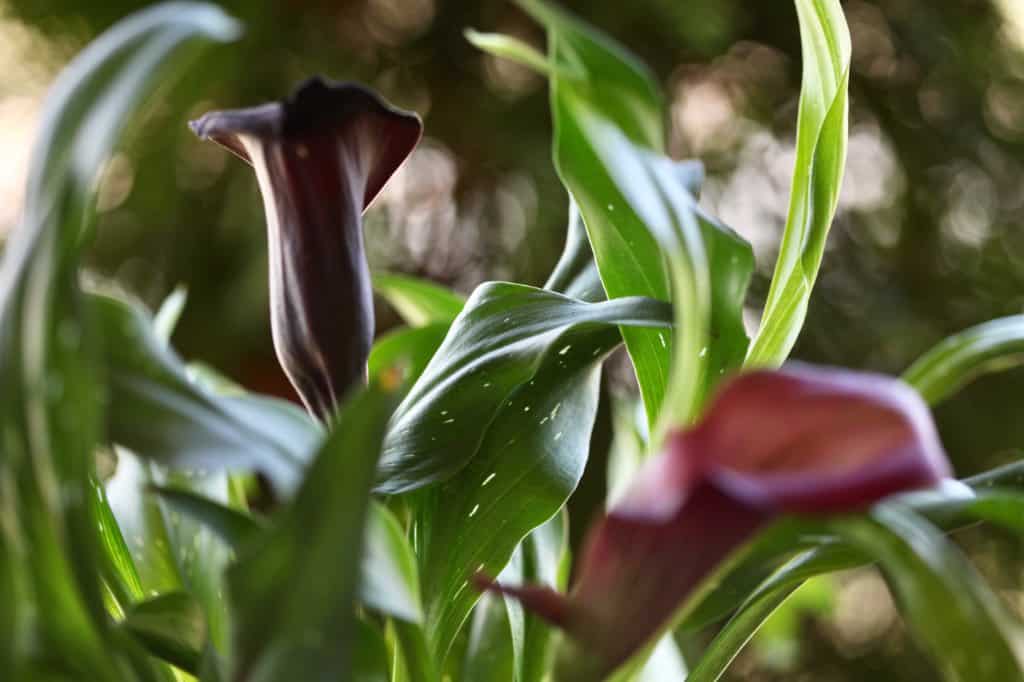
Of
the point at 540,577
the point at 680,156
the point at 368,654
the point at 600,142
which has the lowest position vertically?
the point at 680,156

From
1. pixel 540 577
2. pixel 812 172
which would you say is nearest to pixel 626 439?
pixel 540 577

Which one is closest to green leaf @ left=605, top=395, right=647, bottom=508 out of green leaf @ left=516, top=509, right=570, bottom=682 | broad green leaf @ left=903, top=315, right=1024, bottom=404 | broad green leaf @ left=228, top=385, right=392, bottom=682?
green leaf @ left=516, top=509, right=570, bottom=682

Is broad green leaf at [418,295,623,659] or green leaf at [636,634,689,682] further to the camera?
green leaf at [636,634,689,682]

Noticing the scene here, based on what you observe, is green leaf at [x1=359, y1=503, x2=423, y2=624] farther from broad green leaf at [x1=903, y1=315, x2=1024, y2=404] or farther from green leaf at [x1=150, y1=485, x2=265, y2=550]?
broad green leaf at [x1=903, y1=315, x2=1024, y2=404]

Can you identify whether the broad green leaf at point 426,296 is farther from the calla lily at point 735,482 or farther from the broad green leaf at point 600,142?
the calla lily at point 735,482

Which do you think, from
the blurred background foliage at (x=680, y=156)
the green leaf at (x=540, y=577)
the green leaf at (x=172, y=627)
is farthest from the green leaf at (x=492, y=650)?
the blurred background foliage at (x=680, y=156)

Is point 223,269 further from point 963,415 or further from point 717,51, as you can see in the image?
point 963,415

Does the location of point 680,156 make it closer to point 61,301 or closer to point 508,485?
point 508,485
